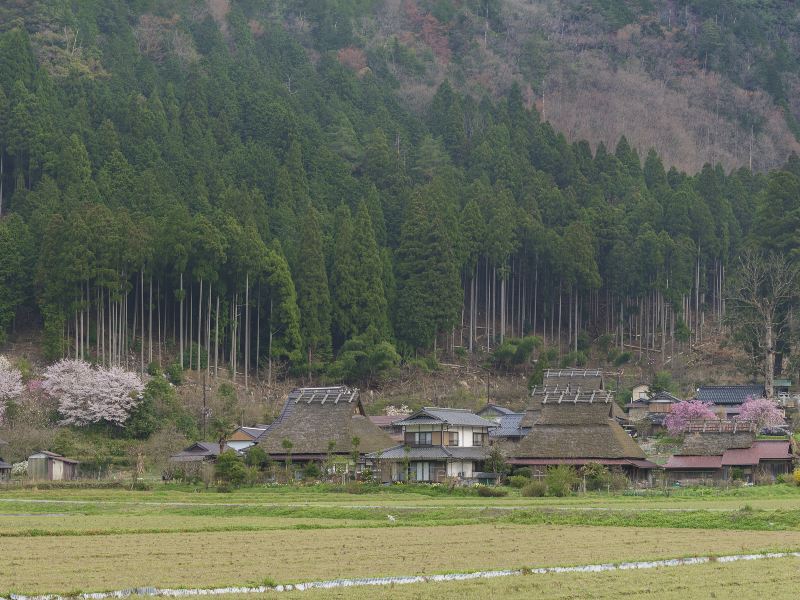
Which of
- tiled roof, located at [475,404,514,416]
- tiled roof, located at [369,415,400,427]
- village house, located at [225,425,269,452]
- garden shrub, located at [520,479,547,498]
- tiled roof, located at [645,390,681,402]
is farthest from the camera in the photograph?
tiled roof, located at [645,390,681,402]

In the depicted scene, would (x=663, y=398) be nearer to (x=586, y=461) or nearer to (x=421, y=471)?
(x=586, y=461)

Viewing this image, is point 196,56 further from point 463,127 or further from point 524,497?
point 524,497

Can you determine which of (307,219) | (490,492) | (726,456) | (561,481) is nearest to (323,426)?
(490,492)

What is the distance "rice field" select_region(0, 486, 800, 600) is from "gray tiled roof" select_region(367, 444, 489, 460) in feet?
25.7

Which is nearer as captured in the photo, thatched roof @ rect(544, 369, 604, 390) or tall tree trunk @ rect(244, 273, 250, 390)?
thatched roof @ rect(544, 369, 604, 390)

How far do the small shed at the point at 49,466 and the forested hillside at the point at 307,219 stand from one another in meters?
10.9

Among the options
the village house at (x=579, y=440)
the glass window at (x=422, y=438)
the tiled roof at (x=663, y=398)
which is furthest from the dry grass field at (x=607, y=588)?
the tiled roof at (x=663, y=398)

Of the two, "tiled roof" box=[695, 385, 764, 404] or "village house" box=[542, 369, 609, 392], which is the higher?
"village house" box=[542, 369, 609, 392]

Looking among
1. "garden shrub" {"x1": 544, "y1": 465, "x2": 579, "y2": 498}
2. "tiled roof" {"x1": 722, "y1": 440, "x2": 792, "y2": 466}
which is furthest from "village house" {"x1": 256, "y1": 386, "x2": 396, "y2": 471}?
"tiled roof" {"x1": 722, "y1": 440, "x2": 792, "y2": 466}

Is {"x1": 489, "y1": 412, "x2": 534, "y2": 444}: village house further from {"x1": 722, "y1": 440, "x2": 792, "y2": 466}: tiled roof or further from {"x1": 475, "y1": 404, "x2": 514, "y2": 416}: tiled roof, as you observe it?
{"x1": 722, "y1": 440, "x2": 792, "y2": 466}: tiled roof

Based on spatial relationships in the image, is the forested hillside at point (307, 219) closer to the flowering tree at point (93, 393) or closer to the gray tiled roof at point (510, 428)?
the flowering tree at point (93, 393)

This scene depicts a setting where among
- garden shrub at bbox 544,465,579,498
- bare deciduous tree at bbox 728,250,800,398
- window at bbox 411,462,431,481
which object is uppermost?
bare deciduous tree at bbox 728,250,800,398

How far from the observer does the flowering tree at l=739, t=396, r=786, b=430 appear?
60594 mm

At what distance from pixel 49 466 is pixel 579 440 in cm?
2133
